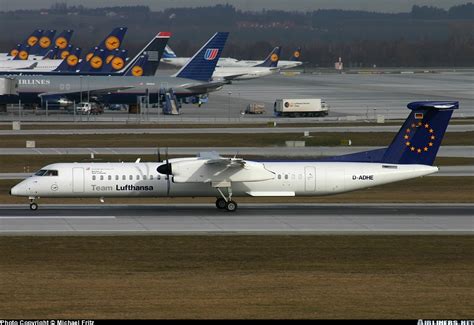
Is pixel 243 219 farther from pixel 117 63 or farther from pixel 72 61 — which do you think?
pixel 72 61

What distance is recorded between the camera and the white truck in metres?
113

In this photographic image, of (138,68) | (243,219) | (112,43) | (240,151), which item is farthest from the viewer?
(112,43)

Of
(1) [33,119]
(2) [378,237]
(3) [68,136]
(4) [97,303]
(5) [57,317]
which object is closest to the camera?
(5) [57,317]

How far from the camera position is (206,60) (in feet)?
386

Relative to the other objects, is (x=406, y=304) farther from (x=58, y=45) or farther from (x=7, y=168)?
(x=58, y=45)

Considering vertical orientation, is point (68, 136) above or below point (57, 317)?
below

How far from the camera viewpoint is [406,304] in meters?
29.9

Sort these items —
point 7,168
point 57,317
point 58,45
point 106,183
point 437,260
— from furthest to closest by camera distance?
point 58,45
point 7,168
point 106,183
point 437,260
point 57,317

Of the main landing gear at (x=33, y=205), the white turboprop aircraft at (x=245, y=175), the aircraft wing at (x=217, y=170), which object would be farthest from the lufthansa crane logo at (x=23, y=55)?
the aircraft wing at (x=217, y=170)

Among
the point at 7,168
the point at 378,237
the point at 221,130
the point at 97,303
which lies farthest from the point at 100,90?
the point at 97,303

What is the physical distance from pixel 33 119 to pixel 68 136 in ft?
75.8

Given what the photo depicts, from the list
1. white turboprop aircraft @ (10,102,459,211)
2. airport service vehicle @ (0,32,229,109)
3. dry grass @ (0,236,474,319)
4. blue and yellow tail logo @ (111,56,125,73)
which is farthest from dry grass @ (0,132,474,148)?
blue and yellow tail logo @ (111,56,125,73)

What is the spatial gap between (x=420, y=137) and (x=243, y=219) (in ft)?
31.0

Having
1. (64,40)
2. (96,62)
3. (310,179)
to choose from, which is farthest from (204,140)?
(64,40)
